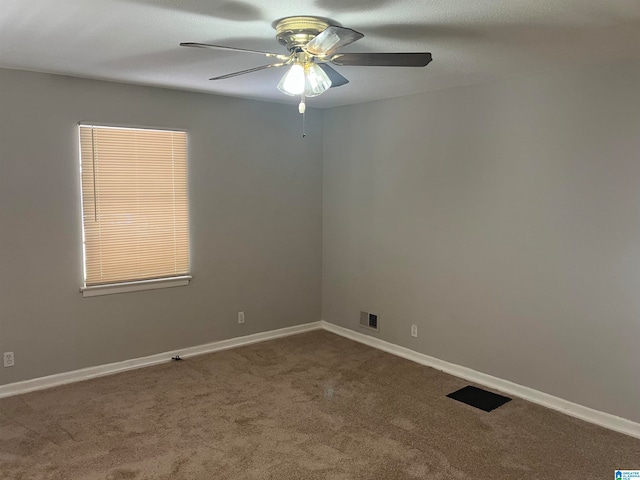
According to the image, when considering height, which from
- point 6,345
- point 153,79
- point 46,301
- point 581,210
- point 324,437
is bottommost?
point 324,437

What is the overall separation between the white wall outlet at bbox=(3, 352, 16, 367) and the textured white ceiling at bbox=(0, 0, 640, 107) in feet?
6.91

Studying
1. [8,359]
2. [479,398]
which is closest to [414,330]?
[479,398]

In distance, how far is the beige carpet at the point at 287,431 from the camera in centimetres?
282

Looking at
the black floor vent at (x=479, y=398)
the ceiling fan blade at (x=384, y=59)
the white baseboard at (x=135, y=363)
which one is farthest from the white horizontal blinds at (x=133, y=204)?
the black floor vent at (x=479, y=398)

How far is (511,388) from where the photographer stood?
12.7 feet

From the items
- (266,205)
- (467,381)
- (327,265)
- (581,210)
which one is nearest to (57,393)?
(266,205)

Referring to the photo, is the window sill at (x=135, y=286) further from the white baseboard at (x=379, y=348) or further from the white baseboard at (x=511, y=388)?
the white baseboard at (x=511, y=388)

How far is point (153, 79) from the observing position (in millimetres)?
3920

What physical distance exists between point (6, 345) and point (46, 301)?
0.41m

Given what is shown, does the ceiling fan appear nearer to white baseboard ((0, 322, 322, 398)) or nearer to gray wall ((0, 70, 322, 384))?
gray wall ((0, 70, 322, 384))

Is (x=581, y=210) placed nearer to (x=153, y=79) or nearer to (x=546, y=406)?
(x=546, y=406)

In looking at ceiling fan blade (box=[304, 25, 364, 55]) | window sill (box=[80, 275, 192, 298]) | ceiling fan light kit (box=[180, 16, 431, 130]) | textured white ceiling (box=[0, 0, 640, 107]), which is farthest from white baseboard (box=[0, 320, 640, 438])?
ceiling fan blade (box=[304, 25, 364, 55])

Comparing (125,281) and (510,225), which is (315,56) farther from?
(125,281)

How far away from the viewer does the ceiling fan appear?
2260 millimetres
